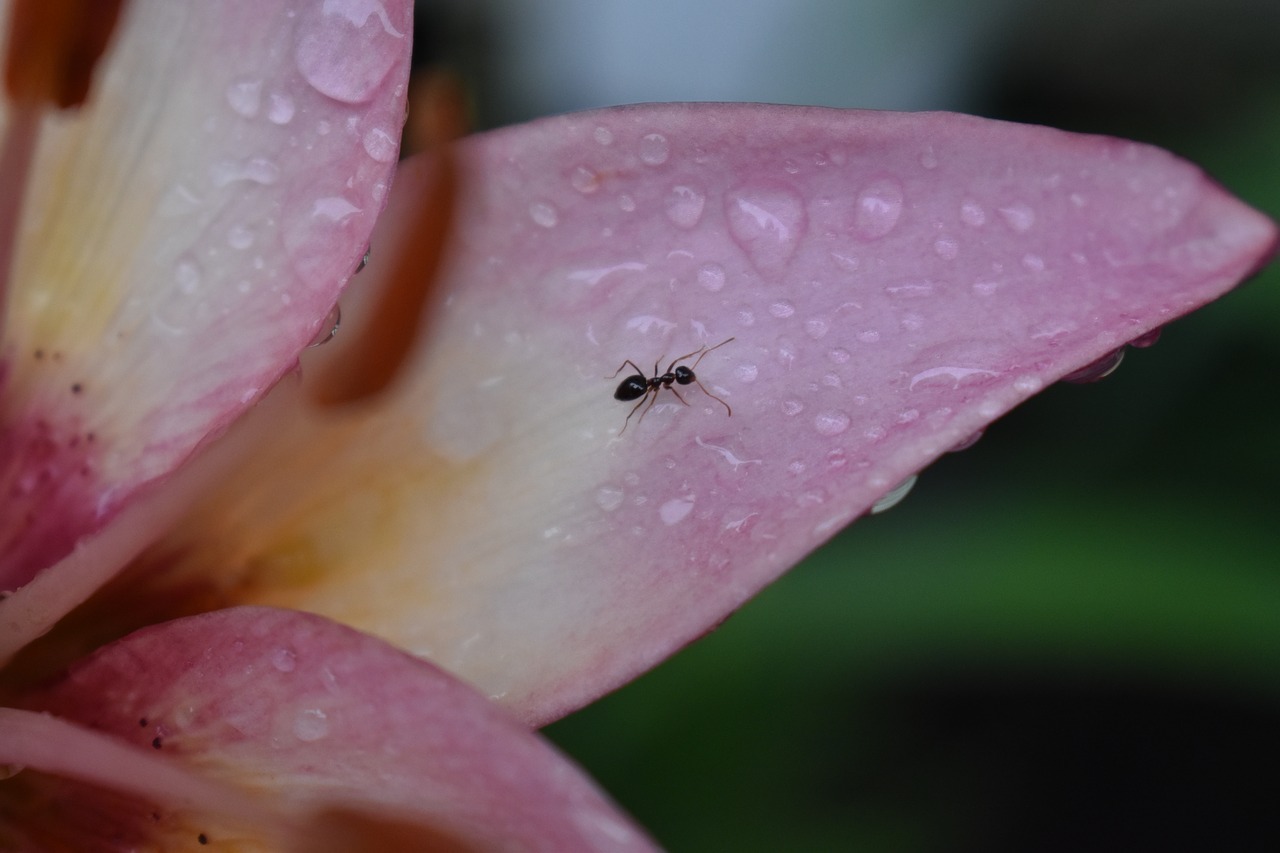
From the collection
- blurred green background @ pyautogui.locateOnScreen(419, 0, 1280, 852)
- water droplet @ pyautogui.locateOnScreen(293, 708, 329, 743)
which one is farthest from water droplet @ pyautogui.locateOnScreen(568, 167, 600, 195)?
blurred green background @ pyautogui.locateOnScreen(419, 0, 1280, 852)

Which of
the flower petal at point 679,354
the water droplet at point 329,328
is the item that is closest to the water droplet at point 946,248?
the flower petal at point 679,354

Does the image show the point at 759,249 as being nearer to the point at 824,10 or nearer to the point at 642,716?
the point at 642,716

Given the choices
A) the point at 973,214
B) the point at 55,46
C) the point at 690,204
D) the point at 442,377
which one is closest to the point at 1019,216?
the point at 973,214

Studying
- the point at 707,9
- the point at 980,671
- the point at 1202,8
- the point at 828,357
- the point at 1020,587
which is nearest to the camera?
the point at 828,357

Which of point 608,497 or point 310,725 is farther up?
point 608,497

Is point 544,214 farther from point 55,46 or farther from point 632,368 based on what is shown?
point 55,46

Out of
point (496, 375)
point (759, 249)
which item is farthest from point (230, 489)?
point (759, 249)
